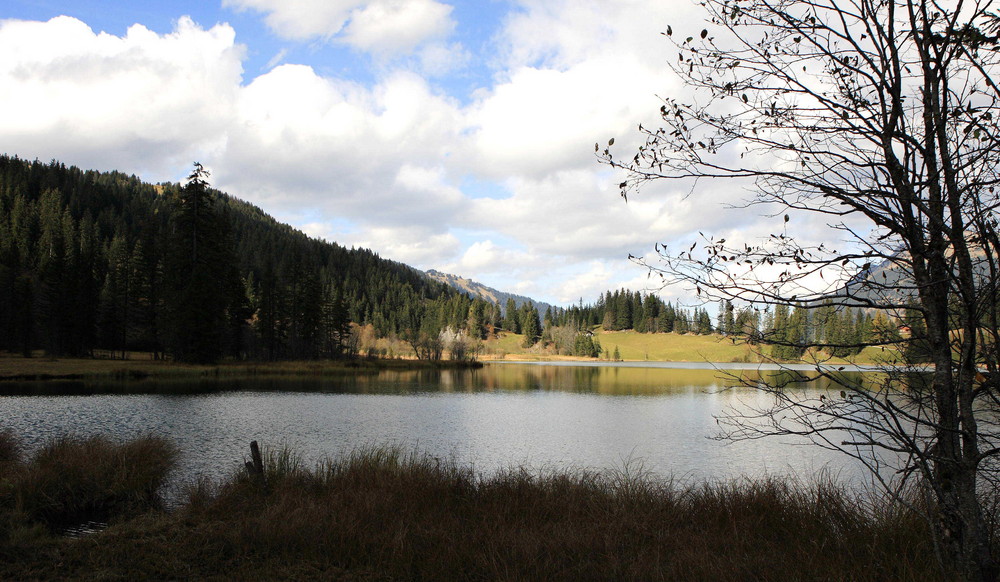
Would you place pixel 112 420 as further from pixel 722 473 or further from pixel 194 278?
pixel 194 278

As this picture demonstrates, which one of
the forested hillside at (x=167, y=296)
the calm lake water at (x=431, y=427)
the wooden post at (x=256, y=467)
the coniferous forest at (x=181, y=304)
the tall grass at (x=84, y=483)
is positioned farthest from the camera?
the forested hillside at (x=167, y=296)

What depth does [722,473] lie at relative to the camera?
18016 millimetres

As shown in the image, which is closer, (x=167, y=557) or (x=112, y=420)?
(x=167, y=557)

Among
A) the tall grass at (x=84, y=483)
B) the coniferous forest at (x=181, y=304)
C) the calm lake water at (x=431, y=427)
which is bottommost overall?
the calm lake water at (x=431, y=427)

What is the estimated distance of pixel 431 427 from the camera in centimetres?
2670

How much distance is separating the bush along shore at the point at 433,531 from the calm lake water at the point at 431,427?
317 centimetres

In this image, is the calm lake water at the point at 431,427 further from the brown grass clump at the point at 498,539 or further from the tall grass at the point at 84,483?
the brown grass clump at the point at 498,539

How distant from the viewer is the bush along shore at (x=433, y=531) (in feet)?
22.9

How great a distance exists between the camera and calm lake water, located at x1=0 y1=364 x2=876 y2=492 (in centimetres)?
1892

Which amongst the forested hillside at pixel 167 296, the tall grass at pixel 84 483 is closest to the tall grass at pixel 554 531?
the tall grass at pixel 84 483

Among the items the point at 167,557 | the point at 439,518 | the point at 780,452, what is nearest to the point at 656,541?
the point at 439,518

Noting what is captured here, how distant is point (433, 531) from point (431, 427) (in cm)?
1855

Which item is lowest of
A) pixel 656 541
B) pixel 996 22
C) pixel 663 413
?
pixel 663 413

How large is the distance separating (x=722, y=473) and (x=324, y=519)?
13.7 m
